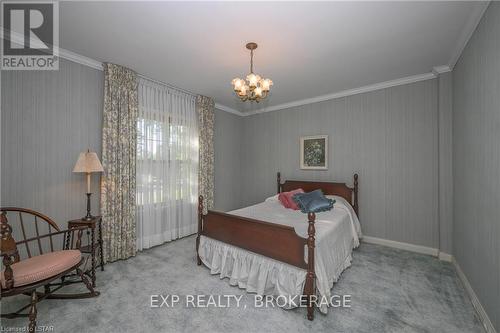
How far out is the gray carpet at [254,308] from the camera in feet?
6.77

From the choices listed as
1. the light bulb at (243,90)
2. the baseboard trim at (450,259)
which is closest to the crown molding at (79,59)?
the light bulb at (243,90)

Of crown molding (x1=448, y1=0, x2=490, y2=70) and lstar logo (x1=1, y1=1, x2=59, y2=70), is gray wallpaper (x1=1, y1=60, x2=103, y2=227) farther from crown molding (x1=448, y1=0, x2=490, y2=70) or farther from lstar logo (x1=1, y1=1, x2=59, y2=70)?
crown molding (x1=448, y1=0, x2=490, y2=70)

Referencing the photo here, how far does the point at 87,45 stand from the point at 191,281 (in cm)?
350

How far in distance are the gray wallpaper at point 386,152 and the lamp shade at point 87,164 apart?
3.93 metres

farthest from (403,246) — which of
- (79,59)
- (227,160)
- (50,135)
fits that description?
(79,59)

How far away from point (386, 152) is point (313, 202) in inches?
70.3

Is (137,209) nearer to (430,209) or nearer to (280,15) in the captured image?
(280,15)

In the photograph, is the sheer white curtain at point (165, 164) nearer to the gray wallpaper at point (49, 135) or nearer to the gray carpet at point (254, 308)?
the gray wallpaper at point (49, 135)

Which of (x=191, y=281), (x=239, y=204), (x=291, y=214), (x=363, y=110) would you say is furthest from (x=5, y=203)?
(x=363, y=110)

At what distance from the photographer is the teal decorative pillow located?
12.1ft

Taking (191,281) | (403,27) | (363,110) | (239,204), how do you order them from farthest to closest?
(239,204) → (363,110) → (191,281) → (403,27)

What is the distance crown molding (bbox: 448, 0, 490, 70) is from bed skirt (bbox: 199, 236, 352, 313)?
10.0 feet

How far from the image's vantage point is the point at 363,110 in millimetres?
4383

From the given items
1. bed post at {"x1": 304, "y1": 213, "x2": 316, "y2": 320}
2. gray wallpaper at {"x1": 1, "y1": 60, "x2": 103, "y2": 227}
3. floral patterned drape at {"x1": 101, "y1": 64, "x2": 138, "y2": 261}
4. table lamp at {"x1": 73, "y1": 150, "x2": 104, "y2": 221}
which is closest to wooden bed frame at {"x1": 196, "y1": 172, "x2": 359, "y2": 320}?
bed post at {"x1": 304, "y1": 213, "x2": 316, "y2": 320}
